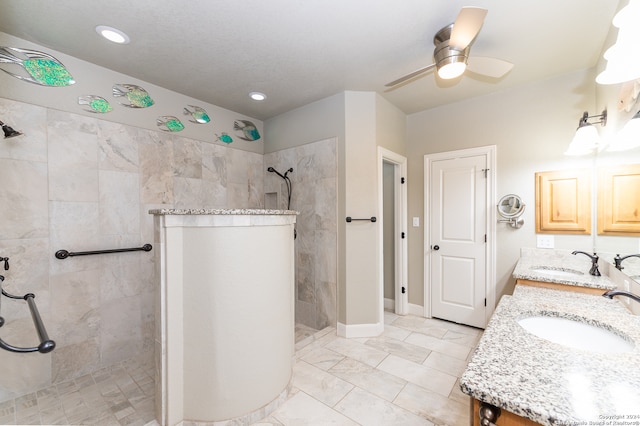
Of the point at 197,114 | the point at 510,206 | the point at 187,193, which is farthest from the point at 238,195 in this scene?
the point at 510,206

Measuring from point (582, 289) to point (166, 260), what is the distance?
8.83 ft

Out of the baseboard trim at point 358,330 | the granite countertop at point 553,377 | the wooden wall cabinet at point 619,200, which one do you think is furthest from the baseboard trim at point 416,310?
the granite countertop at point 553,377

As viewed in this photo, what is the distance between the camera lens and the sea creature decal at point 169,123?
2826 mm

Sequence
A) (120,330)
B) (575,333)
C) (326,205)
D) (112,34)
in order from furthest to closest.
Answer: (326,205)
(120,330)
(112,34)
(575,333)

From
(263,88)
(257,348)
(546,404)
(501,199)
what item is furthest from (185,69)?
(501,199)

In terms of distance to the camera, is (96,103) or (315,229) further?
(315,229)

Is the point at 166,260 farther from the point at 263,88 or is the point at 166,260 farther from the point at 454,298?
the point at 454,298

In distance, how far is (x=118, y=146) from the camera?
8.26 feet

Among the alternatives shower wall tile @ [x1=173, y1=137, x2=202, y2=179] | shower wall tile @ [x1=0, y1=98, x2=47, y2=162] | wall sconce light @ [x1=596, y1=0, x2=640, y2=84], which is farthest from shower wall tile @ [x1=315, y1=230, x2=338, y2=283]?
shower wall tile @ [x1=0, y1=98, x2=47, y2=162]

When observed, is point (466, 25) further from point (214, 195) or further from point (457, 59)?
point (214, 195)

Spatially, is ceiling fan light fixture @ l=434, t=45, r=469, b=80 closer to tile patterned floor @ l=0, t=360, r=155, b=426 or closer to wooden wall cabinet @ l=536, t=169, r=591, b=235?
wooden wall cabinet @ l=536, t=169, r=591, b=235

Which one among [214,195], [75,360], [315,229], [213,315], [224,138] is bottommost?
[75,360]

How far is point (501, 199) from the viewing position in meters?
2.92

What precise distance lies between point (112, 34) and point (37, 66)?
2.42 feet
